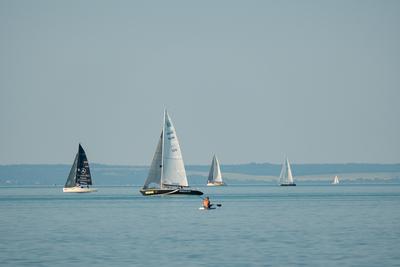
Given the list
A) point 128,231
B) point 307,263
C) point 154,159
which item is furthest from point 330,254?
point 154,159

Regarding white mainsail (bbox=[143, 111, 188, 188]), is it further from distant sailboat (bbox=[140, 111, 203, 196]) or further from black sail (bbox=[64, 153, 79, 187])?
black sail (bbox=[64, 153, 79, 187])

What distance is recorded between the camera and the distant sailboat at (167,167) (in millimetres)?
146125

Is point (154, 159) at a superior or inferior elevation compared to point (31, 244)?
superior

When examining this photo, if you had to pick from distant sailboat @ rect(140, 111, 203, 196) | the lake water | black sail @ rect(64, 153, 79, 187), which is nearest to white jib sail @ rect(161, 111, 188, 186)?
distant sailboat @ rect(140, 111, 203, 196)

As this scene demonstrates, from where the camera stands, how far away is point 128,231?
257 feet

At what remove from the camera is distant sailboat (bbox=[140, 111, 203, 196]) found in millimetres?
146125

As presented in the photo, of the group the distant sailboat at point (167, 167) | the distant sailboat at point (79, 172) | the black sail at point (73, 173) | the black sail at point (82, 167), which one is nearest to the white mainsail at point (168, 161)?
the distant sailboat at point (167, 167)

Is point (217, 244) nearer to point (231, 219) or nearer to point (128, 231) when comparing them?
point (128, 231)

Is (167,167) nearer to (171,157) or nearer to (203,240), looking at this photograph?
(171,157)

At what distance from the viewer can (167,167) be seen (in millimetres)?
147375

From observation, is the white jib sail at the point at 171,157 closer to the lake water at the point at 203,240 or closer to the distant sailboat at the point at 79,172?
the distant sailboat at the point at 79,172

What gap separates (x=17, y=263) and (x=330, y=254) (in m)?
17.3

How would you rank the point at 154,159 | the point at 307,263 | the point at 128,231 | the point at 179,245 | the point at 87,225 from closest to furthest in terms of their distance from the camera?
the point at 307,263 < the point at 179,245 < the point at 128,231 < the point at 87,225 < the point at 154,159

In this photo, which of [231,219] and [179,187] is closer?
[231,219]
